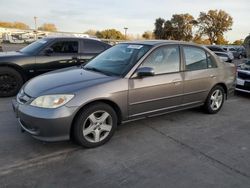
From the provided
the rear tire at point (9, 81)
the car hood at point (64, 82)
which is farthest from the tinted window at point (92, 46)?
the car hood at point (64, 82)

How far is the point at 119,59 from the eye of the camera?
4441mm

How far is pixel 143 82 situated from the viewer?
4105 mm

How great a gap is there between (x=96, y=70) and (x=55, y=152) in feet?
4.90

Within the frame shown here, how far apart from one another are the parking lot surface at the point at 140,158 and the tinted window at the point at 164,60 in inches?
40.7

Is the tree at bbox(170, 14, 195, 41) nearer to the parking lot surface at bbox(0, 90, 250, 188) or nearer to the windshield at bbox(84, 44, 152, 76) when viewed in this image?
the windshield at bbox(84, 44, 152, 76)

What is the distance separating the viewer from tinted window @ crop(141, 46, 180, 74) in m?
4.29

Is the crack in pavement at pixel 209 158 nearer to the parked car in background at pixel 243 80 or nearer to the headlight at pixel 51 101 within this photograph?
Answer: the headlight at pixel 51 101

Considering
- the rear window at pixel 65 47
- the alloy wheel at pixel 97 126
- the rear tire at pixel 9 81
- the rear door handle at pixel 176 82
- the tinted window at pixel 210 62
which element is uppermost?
the rear window at pixel 65 47

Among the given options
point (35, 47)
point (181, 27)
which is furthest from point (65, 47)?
point (181, 27)

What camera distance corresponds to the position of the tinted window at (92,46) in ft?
24.3

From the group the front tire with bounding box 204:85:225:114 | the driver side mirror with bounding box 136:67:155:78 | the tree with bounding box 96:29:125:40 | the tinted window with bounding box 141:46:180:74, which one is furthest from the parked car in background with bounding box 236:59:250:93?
the tree with bounding box 96:29:125:40


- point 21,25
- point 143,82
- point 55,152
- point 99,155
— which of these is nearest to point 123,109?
point 143,82

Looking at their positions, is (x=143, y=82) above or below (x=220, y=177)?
above

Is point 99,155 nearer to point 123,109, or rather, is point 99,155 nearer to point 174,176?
point 123,109
